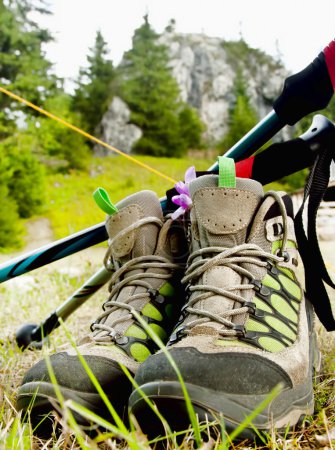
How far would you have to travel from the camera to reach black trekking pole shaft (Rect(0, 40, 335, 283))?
1.20 m

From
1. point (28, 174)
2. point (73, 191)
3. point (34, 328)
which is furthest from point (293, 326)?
point (73, 191)

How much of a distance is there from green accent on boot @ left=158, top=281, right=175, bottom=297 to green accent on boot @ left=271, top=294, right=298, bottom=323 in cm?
25

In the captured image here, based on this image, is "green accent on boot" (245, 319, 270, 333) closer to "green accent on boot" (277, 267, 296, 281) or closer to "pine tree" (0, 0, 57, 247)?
"green accent on boot" (277, 267, 296, 281)

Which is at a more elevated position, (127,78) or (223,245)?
(127,78)

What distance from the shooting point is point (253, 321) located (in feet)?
2.86

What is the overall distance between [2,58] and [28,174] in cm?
409

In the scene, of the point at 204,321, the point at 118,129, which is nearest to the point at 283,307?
the point at 204,321

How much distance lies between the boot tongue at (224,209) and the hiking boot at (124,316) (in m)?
0.18

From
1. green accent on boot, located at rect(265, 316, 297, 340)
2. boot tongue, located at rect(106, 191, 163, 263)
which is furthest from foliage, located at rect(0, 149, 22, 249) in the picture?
green accent on boot, located at rect(265, 316, 297, 340)

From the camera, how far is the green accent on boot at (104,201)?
1.11m

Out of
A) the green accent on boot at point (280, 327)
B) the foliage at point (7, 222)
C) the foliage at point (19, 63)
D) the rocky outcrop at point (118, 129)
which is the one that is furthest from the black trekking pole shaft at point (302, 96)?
the rocky outcrop at point (118, 129)

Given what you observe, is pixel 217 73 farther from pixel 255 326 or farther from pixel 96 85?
pixel 255 326

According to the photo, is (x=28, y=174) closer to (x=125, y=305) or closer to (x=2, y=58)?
(x=2, y=58)

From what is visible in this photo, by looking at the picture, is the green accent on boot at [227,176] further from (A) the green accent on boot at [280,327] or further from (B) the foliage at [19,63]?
(B) the foliage at [19,63]
